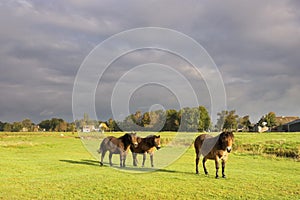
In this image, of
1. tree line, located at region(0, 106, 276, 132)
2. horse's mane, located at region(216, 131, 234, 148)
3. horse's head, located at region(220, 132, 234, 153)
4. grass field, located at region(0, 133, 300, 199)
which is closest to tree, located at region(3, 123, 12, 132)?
tree line, located at region(0, 106, 276, 132)

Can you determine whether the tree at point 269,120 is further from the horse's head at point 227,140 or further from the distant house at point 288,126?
the horse's head at point 227,140

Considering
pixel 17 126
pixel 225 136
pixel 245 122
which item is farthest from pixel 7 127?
pixel 225 136

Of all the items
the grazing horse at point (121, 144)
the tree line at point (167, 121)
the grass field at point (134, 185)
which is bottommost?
the grass field at point (134, 185)

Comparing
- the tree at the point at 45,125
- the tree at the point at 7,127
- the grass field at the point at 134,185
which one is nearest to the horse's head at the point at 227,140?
the grass field at the point at 134,185

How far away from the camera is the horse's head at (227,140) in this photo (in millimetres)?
13338

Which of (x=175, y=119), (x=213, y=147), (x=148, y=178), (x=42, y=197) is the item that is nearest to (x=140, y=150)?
(x=148, y=178)

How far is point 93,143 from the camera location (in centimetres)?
2564

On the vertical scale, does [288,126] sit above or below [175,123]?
above

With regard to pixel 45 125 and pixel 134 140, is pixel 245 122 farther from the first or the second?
pixel 134 140

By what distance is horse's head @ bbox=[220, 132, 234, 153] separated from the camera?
13338 mm

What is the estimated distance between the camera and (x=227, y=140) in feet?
43.9

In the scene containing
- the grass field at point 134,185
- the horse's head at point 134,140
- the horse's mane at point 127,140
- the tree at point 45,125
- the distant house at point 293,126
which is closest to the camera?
the grass field at point 134,185

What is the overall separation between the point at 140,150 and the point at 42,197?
7.83m

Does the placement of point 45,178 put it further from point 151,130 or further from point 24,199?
point 151,130
